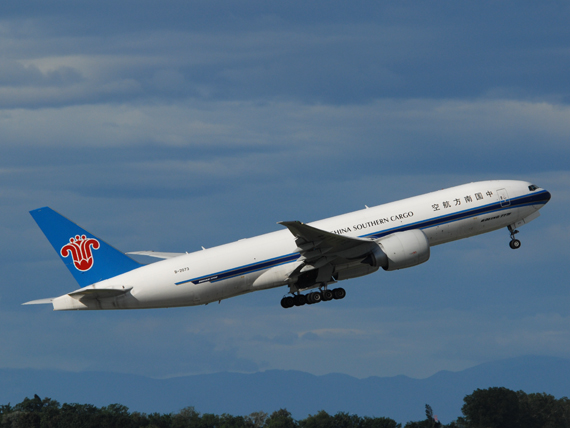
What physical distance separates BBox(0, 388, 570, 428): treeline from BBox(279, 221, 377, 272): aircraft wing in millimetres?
68789

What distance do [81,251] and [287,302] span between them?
1493 cm

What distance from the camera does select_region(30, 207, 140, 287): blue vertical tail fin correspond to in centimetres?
5269

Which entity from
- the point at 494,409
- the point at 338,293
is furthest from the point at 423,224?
the point at 494,409

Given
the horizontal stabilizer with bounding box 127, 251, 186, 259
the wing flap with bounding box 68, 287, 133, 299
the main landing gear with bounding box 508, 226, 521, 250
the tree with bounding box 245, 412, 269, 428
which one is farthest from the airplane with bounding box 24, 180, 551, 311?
the tree with bounding box 245, 412, 269, 428

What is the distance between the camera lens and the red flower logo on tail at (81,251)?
52781mm

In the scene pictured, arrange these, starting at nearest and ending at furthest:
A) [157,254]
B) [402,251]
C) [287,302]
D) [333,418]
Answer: [402,251] < [287,302] < [157,254] < [333,418]

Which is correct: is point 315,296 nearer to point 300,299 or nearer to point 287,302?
point 300,299

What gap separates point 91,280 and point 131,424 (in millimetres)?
64852

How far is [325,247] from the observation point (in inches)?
2061

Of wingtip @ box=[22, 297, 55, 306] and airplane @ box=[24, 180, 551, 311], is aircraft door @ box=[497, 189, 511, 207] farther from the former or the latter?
wingtip @ box=[22, 297, 55, 306]

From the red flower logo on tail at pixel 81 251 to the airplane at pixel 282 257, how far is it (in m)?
0.07

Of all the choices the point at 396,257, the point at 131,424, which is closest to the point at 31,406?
the point at 131,424

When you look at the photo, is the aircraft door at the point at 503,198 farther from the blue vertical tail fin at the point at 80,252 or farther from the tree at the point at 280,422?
the tree at the point at 280,422

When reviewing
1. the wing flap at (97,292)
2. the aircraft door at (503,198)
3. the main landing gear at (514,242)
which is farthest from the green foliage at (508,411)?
the wing flap at (97,292)
